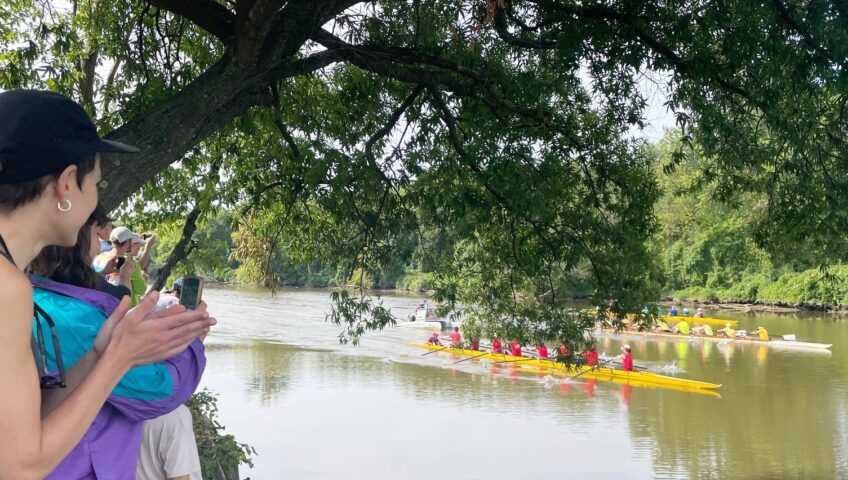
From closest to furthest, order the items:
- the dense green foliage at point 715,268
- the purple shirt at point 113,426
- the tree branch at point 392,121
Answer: the purple shirt at point 113,426
the tree branch at point 392,121
the dense green foliage at point 715,268

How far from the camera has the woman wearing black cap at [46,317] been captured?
132 centimetres

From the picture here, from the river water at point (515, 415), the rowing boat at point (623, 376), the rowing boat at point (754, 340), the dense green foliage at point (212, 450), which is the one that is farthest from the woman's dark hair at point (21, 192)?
the rowing boat at point (754, 340)

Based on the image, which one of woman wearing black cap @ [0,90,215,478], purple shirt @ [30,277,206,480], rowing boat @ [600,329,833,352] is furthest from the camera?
rowing boat @ [600,329,833,352]

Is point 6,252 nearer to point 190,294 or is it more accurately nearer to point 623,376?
point 190,294

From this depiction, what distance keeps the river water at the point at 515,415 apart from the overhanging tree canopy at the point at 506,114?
6.07 m

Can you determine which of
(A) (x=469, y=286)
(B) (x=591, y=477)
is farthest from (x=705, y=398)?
(A) (x=469, y=286)

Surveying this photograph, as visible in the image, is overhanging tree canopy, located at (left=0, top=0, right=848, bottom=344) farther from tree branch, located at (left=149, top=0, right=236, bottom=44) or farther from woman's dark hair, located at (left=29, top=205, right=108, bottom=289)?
woman's dark hair, located at (left=29, top=205, right=108, bottom=289)

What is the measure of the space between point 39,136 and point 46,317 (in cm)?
32

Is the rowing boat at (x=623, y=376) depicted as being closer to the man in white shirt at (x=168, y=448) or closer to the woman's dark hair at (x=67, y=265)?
the man in white shirt at (x=168, y=448)

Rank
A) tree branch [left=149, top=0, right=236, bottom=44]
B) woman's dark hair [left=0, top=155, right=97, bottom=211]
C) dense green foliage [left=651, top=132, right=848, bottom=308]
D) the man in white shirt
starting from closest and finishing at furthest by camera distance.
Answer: woman's dark hair [left=0, top=155, right=97, bottom=211] < the man in white shirt < tree branch [left=149, top=0, right=236, bottom=44] < dense green foliage [left=651, top=132, right=848, bottom=308]

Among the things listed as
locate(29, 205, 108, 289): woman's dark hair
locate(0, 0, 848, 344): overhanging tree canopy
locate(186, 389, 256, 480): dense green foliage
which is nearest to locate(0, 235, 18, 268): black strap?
locate(29, 205, 108, 289): woman's dark hair

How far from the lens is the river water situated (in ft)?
45.5

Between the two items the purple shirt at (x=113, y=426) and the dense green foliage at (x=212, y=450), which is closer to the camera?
the purple shirt at (x=113, y=426)

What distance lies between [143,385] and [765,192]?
7.30 m
